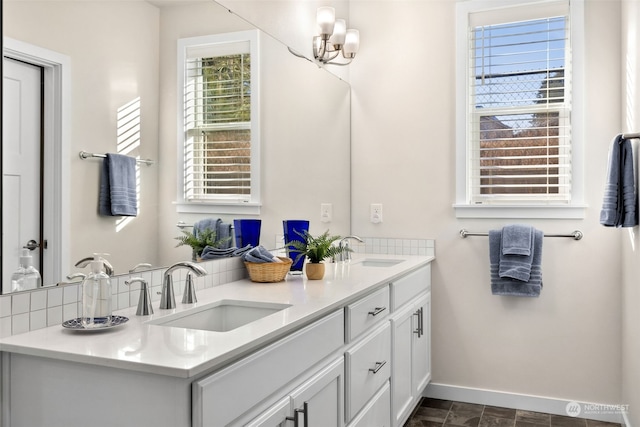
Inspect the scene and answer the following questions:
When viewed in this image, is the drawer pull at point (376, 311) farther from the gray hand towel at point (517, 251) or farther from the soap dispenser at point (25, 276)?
the soap dispenser at point (25, 276)

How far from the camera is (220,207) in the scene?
2.24 m

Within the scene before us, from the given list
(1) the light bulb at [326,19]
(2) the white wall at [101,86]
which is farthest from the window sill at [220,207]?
(1) the light bulb at [326,19]

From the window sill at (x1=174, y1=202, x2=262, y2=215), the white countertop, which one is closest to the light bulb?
the window sill at (x1=174, y1=202, x2=262, y2=215)

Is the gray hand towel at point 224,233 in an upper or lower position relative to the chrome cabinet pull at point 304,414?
upper

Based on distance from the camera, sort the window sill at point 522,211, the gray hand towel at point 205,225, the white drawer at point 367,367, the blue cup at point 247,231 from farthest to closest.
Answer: the window sill at point 522,211
the blue cup at point 247,231
the gray hand towel at point 205,225
the white drawer at point 367,367

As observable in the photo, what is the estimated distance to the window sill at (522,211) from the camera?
3039 mm

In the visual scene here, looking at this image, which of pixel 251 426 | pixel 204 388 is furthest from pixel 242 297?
pixel 204 388

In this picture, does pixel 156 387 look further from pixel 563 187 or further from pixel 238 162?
pixel 563 187

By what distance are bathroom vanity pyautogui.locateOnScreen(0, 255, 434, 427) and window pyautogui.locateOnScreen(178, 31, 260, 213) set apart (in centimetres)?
39

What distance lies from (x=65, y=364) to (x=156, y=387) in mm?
259

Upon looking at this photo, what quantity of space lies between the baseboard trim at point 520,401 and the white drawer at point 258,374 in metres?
1.78

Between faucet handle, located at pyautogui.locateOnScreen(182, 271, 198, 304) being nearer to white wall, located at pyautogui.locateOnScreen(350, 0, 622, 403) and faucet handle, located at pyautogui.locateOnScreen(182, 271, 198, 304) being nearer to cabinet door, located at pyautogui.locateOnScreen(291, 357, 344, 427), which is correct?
cabinet door, located at pyautogui.locateOnScreen(291, 357, 344, 427)

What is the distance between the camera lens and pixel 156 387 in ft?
3.82

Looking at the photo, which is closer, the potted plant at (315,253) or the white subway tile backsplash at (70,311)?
the white subway tile backsplash at (70,311)
